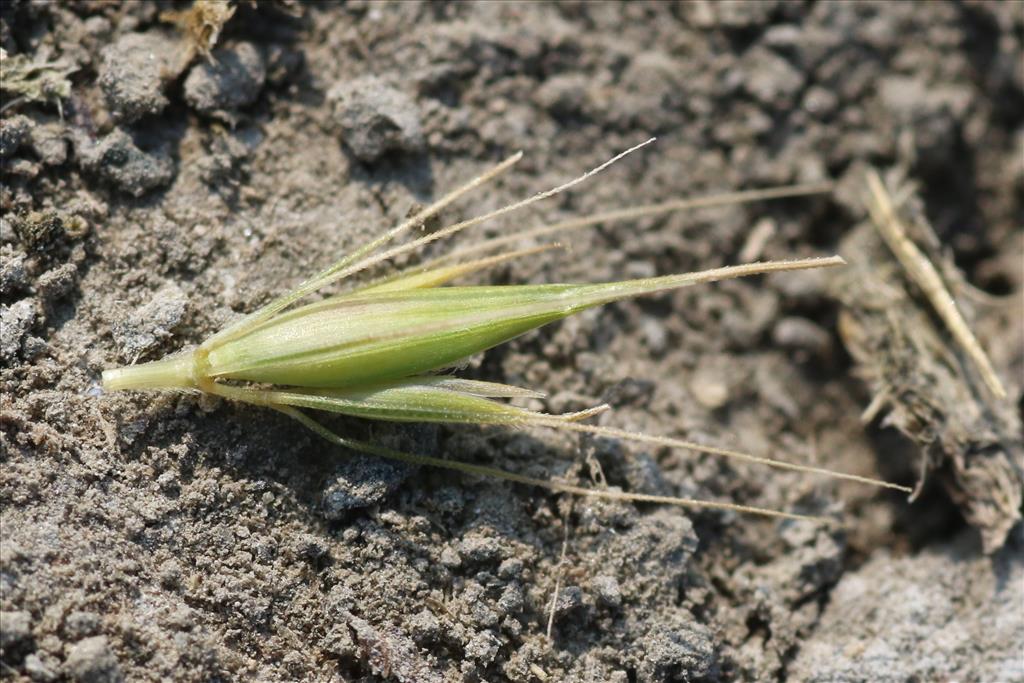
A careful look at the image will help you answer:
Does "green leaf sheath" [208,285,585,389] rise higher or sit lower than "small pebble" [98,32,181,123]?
lower

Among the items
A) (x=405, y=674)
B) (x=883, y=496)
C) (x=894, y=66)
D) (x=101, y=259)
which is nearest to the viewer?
(x=405, y=674)

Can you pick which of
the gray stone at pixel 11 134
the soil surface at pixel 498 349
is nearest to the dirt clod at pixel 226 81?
the soil surface at pixel 498 349

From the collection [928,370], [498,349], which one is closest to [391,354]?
[498,349]

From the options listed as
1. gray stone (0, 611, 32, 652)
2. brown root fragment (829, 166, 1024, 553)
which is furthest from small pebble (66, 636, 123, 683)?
brown root fragment (829, 166, 1024, 553)

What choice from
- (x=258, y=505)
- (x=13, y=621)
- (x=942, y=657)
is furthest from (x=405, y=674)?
(x=942, y=657)

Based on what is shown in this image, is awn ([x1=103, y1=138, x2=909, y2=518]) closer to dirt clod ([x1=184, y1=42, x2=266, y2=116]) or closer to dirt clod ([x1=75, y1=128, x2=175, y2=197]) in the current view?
dirt clod ([x1=75, y1=128, x2=175, y2=197])

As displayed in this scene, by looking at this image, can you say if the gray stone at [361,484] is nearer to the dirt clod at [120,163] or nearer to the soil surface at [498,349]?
the soil surface at [498,349]

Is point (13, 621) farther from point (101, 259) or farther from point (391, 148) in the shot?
point (391, 148)
